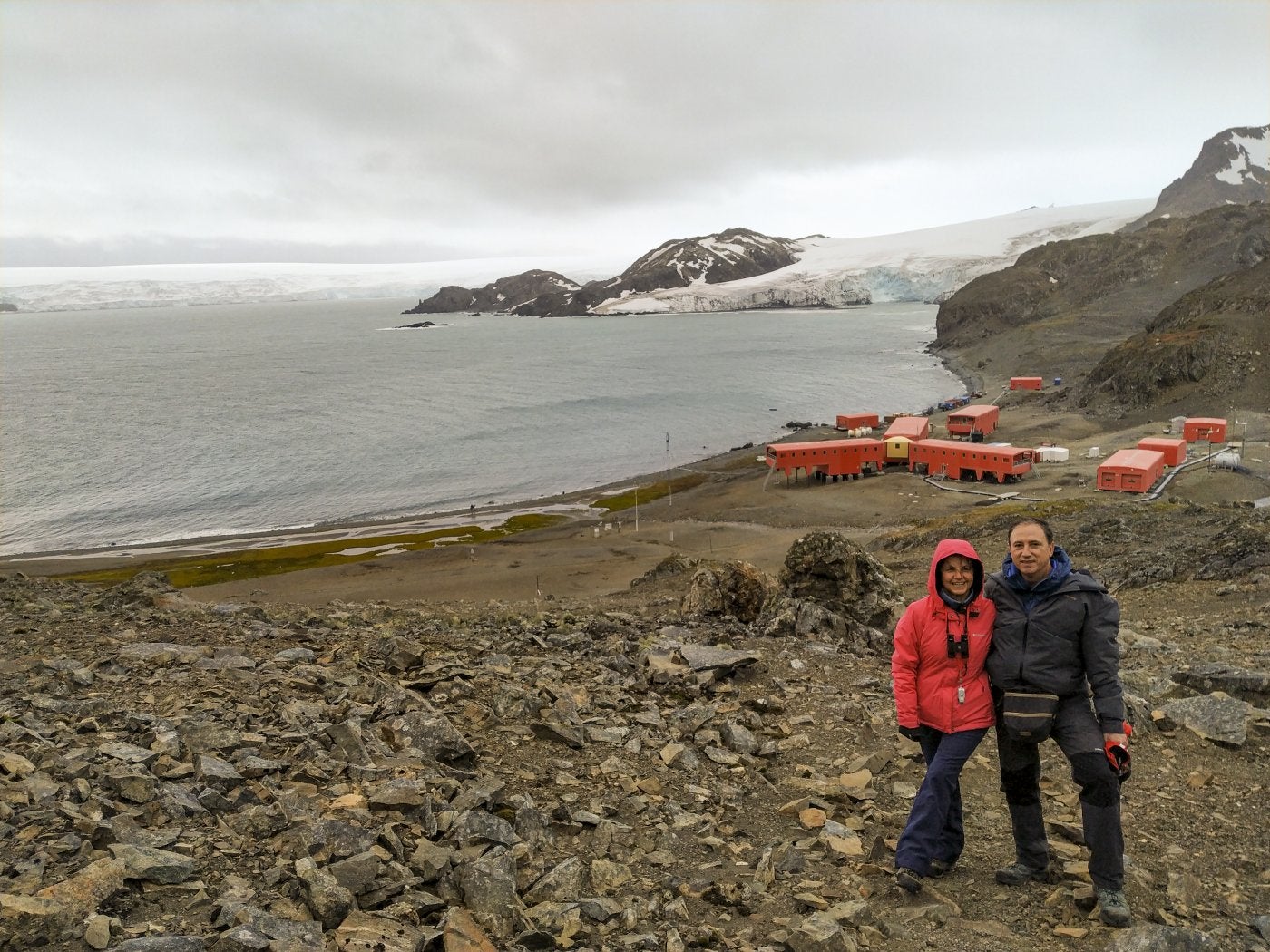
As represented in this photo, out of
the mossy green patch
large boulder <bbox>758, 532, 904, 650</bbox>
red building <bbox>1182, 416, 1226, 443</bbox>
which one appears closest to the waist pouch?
large boulder <bbox>758, 532, 904, 650</bbox>

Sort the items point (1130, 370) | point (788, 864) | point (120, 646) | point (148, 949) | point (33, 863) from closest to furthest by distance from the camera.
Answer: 1. point (148, 949)
2. point (33, 863)
3. point (788, 864)
4. point (120, 646)
5. point (1130, 370)

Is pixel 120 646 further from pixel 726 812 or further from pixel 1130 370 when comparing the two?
pixel 1130 370

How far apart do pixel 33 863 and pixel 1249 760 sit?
10563 mm

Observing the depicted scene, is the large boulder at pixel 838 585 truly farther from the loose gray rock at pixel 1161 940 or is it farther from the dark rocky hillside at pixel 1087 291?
the dark rocky hillside at pixel 1087 291

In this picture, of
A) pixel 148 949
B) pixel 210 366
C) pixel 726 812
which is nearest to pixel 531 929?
Answer: pixel 148 949

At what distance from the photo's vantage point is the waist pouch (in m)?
5.54

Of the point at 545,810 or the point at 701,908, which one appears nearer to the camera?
the point at 701,908

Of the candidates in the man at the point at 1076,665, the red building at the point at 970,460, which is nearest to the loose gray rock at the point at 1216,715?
the man at the point at 1076,665

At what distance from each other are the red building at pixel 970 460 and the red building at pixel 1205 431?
1207 centimetres

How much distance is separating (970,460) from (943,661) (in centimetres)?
5057

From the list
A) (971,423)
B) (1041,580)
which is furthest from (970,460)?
(1041,580)

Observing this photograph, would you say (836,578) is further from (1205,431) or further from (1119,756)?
(1205,431)

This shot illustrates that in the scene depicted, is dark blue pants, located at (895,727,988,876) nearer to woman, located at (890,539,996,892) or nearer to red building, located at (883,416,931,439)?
woman, located at (890,539,996,892)

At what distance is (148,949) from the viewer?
4.39 m
